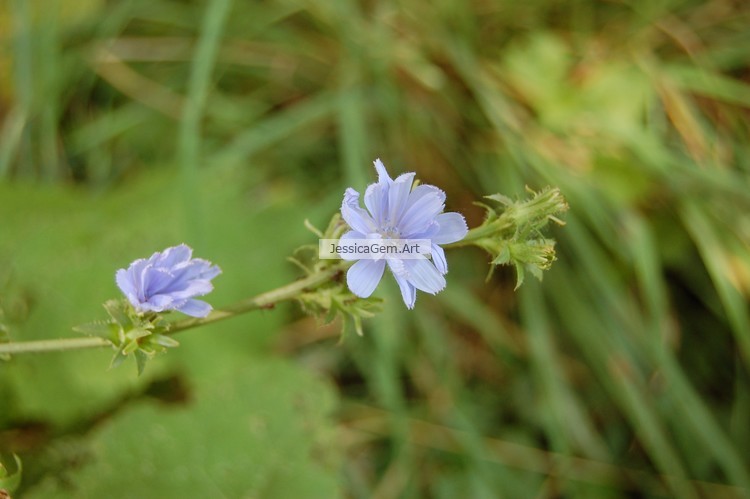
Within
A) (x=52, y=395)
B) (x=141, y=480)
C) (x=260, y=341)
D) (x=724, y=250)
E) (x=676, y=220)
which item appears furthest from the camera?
(x=676, y=220)

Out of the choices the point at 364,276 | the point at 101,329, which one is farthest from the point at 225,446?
the point at 364,276

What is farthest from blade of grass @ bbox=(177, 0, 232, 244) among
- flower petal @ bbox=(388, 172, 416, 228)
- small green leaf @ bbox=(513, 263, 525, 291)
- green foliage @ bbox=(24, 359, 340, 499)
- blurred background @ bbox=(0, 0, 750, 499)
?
small green leaf @ bbox=(513, 263, 525, 291)

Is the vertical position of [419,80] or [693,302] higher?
[419,80]

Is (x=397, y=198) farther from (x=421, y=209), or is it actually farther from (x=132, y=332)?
(x=132, y=332)

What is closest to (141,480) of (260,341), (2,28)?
(260,341)

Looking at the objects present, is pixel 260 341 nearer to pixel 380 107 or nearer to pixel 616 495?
pixel 380 107

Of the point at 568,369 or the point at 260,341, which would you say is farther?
the point at 568,369

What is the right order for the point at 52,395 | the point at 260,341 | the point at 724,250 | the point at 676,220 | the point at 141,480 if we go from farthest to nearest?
the point at 676,220, the point at 724,250, the point at 260,341, the point at 52,395, the point at 141,480

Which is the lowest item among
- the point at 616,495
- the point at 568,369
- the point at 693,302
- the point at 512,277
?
the point at 616,495

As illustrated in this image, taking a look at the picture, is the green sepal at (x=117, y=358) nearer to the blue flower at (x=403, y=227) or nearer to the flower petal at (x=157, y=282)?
the flower petal at (x=157, y=282)
